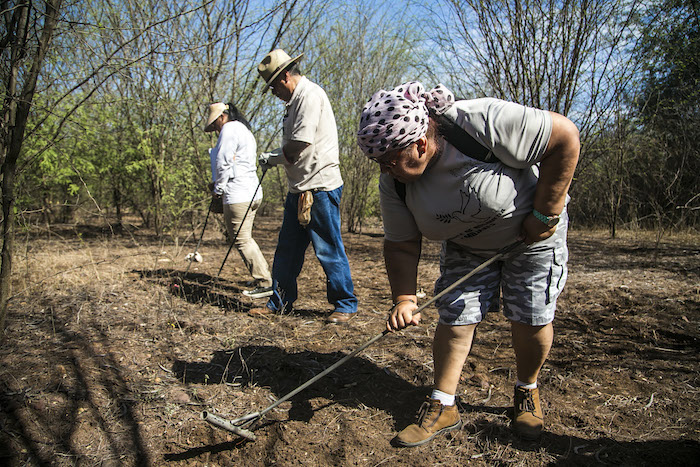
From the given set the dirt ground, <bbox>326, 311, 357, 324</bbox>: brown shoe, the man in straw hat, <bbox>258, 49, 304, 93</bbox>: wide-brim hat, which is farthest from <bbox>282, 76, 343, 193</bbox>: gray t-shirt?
the dirt ground

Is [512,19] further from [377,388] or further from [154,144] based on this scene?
[154,144]

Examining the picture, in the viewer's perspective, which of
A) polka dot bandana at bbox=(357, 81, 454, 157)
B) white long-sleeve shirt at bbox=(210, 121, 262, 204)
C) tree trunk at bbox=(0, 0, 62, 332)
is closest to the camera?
polka dot bandana at bbox=(357, 81, 454, 157)

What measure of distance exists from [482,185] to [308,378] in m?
1.53

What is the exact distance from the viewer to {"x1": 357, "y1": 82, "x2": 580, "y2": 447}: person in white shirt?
1.69 m

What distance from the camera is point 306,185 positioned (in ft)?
11.2

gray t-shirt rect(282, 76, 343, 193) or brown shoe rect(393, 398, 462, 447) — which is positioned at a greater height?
gray t-shirt rect(282, 76, 343, 193)

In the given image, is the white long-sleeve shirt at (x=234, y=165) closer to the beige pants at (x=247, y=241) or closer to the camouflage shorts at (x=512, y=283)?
the beige pants at (x=247, y=241)

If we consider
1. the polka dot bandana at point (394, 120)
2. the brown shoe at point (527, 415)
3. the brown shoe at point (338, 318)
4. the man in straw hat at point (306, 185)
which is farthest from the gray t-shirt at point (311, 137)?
the brown shoe at point (527, 415)

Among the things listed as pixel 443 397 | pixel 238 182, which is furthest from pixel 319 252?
pixel 443 397

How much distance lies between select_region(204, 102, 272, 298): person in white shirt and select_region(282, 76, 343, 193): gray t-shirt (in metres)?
0.85

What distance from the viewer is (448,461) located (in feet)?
6.40

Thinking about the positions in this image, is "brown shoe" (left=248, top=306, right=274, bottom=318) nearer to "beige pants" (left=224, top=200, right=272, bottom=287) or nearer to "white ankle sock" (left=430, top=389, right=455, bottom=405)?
"beige pants" (left=224, top=200, right=272, bottom=287)

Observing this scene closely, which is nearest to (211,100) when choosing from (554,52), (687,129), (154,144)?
(154,144)

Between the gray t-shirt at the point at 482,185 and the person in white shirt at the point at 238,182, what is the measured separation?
249 cm
